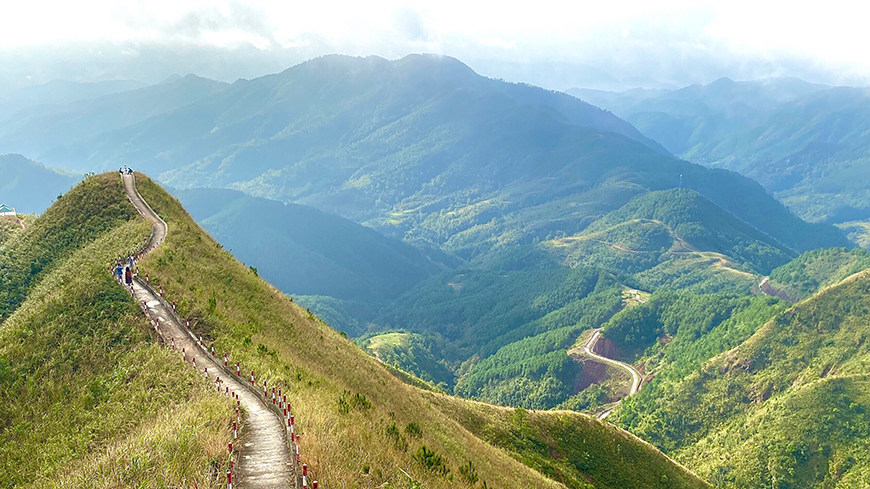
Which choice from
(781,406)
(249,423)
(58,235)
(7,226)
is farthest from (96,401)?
(781,406)

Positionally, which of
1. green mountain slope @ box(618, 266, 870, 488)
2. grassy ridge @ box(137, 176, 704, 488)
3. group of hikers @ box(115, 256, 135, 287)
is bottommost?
green mountain slope @ box(618, 266, 870, 488)

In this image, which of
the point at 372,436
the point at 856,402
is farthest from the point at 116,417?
the point at 856,402

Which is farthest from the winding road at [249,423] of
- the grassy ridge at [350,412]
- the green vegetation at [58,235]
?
the green vegetation at [58,235]

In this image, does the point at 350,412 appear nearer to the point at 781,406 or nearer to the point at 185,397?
the point at 185,397

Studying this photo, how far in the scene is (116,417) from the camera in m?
27.7

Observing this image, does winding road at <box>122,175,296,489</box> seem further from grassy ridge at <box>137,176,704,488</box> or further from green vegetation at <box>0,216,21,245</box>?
green vegetation at <box>0,216,21,245</box>

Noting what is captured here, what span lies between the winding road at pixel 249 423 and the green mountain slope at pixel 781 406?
124 meters

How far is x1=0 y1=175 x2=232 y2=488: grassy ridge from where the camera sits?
2142 cm

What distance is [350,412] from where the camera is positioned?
3128 cm

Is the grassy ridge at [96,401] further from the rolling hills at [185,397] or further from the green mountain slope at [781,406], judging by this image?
the green mountain slope at [781,406]

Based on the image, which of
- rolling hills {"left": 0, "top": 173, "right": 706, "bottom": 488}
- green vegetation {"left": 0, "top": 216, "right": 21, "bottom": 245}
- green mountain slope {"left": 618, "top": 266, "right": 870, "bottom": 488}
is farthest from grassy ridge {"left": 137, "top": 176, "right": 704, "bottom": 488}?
green mountain slope {"left": 618, "top": 266, "right": 870, "bottom": 488}

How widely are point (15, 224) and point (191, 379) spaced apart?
89.4 metres

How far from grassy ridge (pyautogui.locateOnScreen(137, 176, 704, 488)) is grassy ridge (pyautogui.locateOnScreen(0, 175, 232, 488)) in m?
4.53

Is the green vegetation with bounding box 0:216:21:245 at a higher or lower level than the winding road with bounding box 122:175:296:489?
higher
